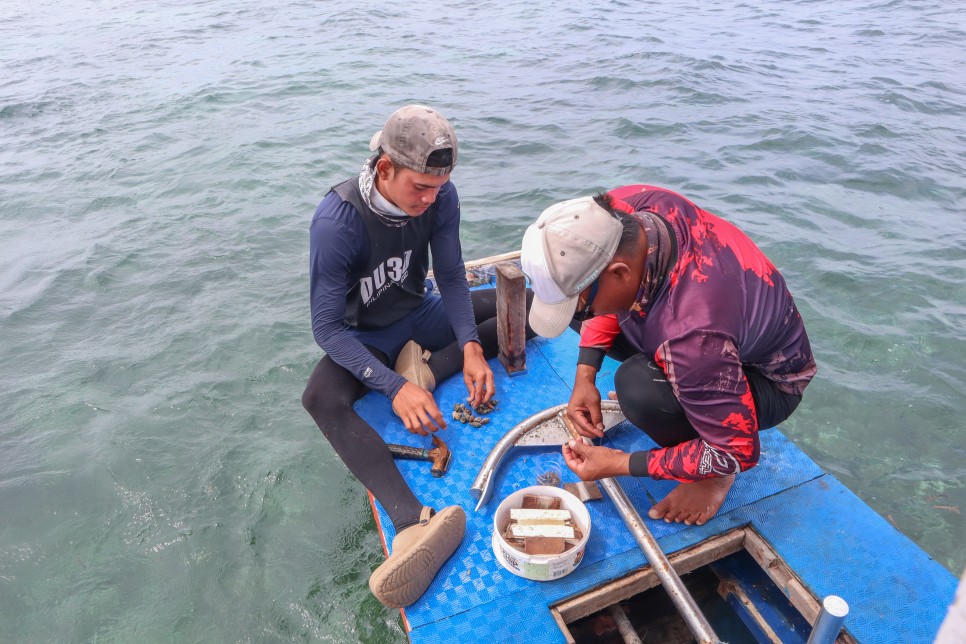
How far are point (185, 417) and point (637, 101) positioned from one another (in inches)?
299

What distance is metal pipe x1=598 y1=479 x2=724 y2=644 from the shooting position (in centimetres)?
202

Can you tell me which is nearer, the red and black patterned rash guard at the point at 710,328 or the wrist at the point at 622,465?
the red and black patterned rash guard at the point at 710,328

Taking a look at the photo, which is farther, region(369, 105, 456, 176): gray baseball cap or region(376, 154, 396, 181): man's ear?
region(376, 154, 396, 181): man's ear

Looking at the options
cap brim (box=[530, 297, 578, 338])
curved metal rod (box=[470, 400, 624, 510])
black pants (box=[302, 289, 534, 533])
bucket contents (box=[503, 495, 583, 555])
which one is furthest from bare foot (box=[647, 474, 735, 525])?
black pants (box=[302, 289, 534, 533])

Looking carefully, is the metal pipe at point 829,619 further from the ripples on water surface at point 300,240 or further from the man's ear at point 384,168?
the man's ear at point 384,168

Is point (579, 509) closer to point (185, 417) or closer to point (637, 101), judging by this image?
point (185, 417)

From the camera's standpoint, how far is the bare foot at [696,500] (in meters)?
2.45

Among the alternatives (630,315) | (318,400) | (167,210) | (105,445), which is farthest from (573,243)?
(167,210)

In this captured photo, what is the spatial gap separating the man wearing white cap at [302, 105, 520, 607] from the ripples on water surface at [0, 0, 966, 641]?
0.71m

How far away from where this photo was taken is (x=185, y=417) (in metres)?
4.05

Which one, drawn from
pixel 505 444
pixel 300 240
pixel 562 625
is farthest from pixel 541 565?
pixel 300 240

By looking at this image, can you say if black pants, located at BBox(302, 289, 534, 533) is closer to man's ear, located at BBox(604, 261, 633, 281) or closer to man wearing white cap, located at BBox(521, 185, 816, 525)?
man wearing white cap, located at BBox(521, 185, 816, 525)

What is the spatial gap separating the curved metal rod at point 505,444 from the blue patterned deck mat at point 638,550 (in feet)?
0.18

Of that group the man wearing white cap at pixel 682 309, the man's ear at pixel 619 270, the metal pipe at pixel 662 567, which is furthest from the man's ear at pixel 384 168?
the metal pipe at pixel 662 567
